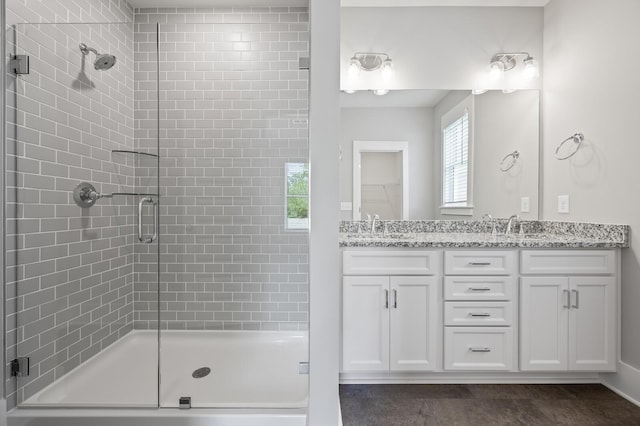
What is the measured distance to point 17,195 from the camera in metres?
1.60

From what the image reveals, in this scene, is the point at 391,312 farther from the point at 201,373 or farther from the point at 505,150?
the point at 505,150

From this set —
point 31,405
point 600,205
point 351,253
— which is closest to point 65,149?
point 31,405

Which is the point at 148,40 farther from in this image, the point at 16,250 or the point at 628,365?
the point at 628,365

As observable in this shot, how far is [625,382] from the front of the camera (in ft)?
6.32

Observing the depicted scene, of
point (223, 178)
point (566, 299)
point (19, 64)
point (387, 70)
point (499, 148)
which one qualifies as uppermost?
point (387, 70)

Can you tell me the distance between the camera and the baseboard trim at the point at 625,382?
1.87 meters

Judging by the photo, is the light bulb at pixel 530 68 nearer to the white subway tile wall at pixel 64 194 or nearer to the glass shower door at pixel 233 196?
the glass shower door at pixel 233 196

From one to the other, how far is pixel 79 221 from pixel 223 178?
2.57ft

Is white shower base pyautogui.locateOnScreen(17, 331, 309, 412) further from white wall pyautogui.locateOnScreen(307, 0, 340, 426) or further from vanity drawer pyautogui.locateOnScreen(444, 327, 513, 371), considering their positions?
vanity drawer pyautogui.locateOnScreen(444, 327, 513, 371)

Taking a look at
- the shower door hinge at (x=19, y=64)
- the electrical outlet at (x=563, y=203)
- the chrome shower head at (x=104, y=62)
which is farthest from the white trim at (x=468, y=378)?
the shower door hinge at (x=19, y=64)

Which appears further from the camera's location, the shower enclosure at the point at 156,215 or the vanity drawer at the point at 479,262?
the vanity drawer at the point at 479,262

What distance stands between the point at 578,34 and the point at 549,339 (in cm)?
206

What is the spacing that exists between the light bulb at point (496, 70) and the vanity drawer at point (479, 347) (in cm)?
189

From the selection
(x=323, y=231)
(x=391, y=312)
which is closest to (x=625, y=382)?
(x=391, y=312)
